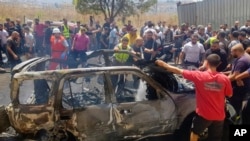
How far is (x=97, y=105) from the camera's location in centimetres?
498

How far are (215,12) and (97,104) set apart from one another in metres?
15.8

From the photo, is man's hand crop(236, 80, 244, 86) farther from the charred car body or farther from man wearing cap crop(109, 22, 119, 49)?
man wearing cap crop(109, 22, 119, 49)

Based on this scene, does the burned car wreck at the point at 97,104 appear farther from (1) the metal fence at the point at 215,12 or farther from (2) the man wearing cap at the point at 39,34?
(1) the metal fence at the point at 215,12

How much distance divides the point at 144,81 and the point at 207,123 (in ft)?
3.61

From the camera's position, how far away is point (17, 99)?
4793 mm

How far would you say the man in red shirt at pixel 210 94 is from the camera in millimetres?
4633

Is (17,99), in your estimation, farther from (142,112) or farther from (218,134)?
(218,134)

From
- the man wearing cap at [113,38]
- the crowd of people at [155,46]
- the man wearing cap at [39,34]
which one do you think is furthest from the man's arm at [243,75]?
the man wearing cap at [39,34]

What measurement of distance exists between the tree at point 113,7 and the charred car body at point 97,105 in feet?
73.1

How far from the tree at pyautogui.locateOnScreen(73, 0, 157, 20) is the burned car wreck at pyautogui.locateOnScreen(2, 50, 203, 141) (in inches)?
877

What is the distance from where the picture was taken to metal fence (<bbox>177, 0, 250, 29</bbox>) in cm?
1680

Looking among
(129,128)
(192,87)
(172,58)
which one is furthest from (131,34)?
(129,128)

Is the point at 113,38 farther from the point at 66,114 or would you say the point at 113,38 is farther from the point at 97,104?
the point at 66,114

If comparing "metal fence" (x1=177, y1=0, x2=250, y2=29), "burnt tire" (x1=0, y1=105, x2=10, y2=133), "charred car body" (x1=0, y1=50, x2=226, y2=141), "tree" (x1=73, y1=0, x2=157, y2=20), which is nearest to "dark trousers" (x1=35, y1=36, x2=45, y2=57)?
"metal fence" (x1=177, y1=0, x2=250, y2=29)
